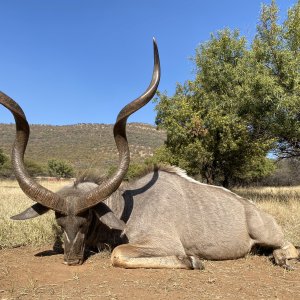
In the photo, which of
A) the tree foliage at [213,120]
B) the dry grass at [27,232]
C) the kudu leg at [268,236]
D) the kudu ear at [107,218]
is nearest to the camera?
the kudu ear at [107,218]

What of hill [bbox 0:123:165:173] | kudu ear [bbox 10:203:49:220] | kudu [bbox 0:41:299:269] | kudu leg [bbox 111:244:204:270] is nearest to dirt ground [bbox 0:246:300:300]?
kudu leg [bbox 111:244:204:270]

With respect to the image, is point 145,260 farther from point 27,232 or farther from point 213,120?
point 213,120

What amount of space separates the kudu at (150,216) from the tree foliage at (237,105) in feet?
23.6

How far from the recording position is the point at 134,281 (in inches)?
160

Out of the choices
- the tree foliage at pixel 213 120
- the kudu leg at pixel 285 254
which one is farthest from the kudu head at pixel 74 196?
the tree foliage at pixel 213 120

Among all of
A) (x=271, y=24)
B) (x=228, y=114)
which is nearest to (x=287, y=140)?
(x=228, y=114)

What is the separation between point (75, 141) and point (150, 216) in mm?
53149

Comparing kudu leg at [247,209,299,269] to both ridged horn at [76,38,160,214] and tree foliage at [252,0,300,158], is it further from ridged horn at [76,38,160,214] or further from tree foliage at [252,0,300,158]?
tree foliage at [252,0,300,158]

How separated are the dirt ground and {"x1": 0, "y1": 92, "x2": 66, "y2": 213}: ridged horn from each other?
28.8 inches

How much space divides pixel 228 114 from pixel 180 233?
36.9ft

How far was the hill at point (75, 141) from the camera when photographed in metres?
48.6

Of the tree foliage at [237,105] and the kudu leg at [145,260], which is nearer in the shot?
the kudu leg at [145,260]

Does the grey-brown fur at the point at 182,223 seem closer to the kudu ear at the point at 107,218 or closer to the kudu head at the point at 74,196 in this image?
the kudu ear at the point at 107,218

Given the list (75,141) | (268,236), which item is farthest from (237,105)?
(75,141)
